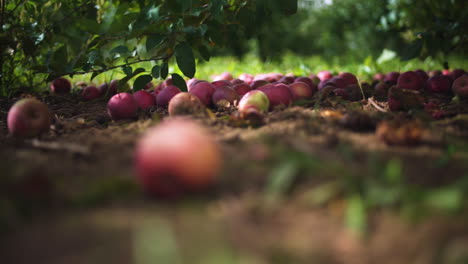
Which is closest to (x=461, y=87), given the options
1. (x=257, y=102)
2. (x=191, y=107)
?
(x=257, y=102)

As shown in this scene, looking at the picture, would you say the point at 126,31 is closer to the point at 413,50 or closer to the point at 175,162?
the point at 175,162

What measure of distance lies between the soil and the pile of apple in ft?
0.31

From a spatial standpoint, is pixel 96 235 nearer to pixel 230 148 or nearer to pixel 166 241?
pixel 166 241

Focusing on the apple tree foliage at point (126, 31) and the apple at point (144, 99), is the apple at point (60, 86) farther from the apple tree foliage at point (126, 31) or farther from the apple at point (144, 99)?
the apple at point (144, 99)

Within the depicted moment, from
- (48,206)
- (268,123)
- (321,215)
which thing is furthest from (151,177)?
(268,123)

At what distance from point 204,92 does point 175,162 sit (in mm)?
2042

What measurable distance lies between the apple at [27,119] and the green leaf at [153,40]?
37.0 inches

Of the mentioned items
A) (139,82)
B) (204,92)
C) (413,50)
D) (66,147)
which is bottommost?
(66,147)

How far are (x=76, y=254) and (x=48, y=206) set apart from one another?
1.02 feet

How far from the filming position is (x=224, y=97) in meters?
3.14

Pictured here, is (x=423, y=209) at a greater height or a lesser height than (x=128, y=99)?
lesser

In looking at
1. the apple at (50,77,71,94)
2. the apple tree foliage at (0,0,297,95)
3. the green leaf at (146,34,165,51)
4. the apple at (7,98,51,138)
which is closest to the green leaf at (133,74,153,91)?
the apple tree foliage at (0,0,297,95)

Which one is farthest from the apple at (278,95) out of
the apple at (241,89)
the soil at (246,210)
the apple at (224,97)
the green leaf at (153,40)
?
the soil at (246,210)

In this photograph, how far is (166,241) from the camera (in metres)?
1.05
